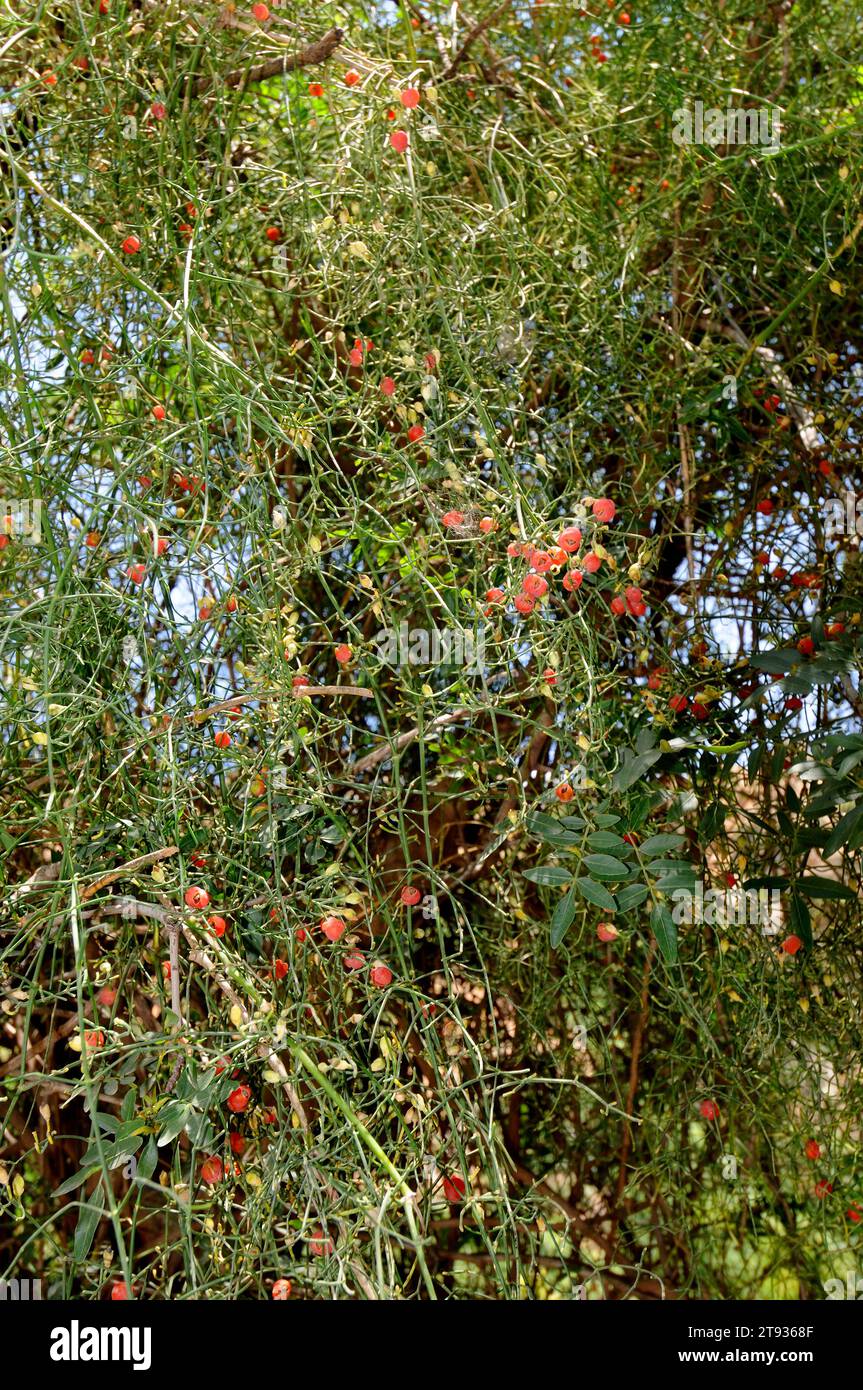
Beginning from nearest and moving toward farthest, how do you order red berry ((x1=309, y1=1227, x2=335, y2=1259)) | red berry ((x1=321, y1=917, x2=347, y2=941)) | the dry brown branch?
red berry ((x1=309, y1=1227, x2=335, y2=1259)) < red berry ((x1=321, y1=917, x2=347, y2=941)) < the dry brown branch

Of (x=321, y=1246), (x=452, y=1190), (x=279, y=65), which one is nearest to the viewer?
(x=321, y=1246)

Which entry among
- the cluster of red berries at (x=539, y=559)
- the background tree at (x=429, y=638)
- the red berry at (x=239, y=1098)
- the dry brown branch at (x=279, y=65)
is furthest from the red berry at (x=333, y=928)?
the dry brown branch at (x=279, y=65)

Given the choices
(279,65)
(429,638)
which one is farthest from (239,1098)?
(279,65)

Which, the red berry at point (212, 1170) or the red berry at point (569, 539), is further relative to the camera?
the red berry at point (569, 539)

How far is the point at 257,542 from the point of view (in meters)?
1.12

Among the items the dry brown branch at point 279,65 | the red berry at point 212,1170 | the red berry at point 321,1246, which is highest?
the dry brown branch at point 279,65

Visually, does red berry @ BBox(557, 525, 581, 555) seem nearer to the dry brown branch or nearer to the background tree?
the background tree

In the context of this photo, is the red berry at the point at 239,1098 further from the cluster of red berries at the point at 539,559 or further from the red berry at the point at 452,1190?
the cluster of red berries at the point at 539,559

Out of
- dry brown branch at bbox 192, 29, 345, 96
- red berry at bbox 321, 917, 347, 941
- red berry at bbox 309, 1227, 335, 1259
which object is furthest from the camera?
dry brown branch at bbox 192, 29, 345, 96

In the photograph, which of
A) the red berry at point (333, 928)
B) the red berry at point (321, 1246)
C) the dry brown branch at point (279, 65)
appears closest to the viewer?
the red berry at point (321, 1246)

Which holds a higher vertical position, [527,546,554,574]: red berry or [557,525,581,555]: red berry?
[557,525,581,555]: red berry

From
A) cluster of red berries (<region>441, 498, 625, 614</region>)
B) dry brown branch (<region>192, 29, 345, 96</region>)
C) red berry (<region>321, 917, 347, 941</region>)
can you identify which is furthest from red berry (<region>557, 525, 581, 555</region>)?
dry brown branch (<region>192, 29, 345, 96</region>)

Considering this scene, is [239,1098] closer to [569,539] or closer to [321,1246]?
[321,1246]

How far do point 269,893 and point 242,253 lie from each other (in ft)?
2.45
